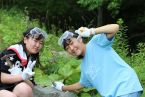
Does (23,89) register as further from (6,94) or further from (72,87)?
(72,87)

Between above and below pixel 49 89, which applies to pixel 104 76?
above

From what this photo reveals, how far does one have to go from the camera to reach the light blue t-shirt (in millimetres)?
4707

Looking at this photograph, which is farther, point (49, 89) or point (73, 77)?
point (73, 77)

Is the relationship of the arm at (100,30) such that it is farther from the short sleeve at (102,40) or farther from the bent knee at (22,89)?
the bent knee at (22,89)

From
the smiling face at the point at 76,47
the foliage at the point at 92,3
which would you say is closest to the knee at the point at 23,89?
the smiling face at the point at 76,47

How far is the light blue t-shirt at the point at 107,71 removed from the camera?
4.71 metres

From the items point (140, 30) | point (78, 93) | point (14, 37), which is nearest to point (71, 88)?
point (78, 93)

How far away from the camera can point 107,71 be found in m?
4.76

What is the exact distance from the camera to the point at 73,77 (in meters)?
6.52

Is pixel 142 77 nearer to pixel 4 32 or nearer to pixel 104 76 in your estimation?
pixel 104 76

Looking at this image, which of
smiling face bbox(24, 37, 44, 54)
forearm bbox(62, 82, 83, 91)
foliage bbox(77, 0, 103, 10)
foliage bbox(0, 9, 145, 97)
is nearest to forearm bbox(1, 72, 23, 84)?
smiling face bbox(24, 37, 44, 54)

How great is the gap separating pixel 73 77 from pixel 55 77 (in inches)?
10.5

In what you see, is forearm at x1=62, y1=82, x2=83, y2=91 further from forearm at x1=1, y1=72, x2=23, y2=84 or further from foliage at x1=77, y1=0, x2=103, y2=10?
foliage at x1=77, y1=0, x2=103, y2=10

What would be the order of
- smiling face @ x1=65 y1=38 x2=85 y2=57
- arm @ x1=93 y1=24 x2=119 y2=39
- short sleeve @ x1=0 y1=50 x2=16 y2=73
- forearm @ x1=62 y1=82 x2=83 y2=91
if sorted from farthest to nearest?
forearm @ x1=62 y1=82 x2=83 y2=91 → short sleeve @ x1=0 y1=50 x2=16 y2=73 → smiling face @ x1=65 y1=38 x2=85 y2=57 → arm @ x1=93 y1=24 x2=119 y2=39
